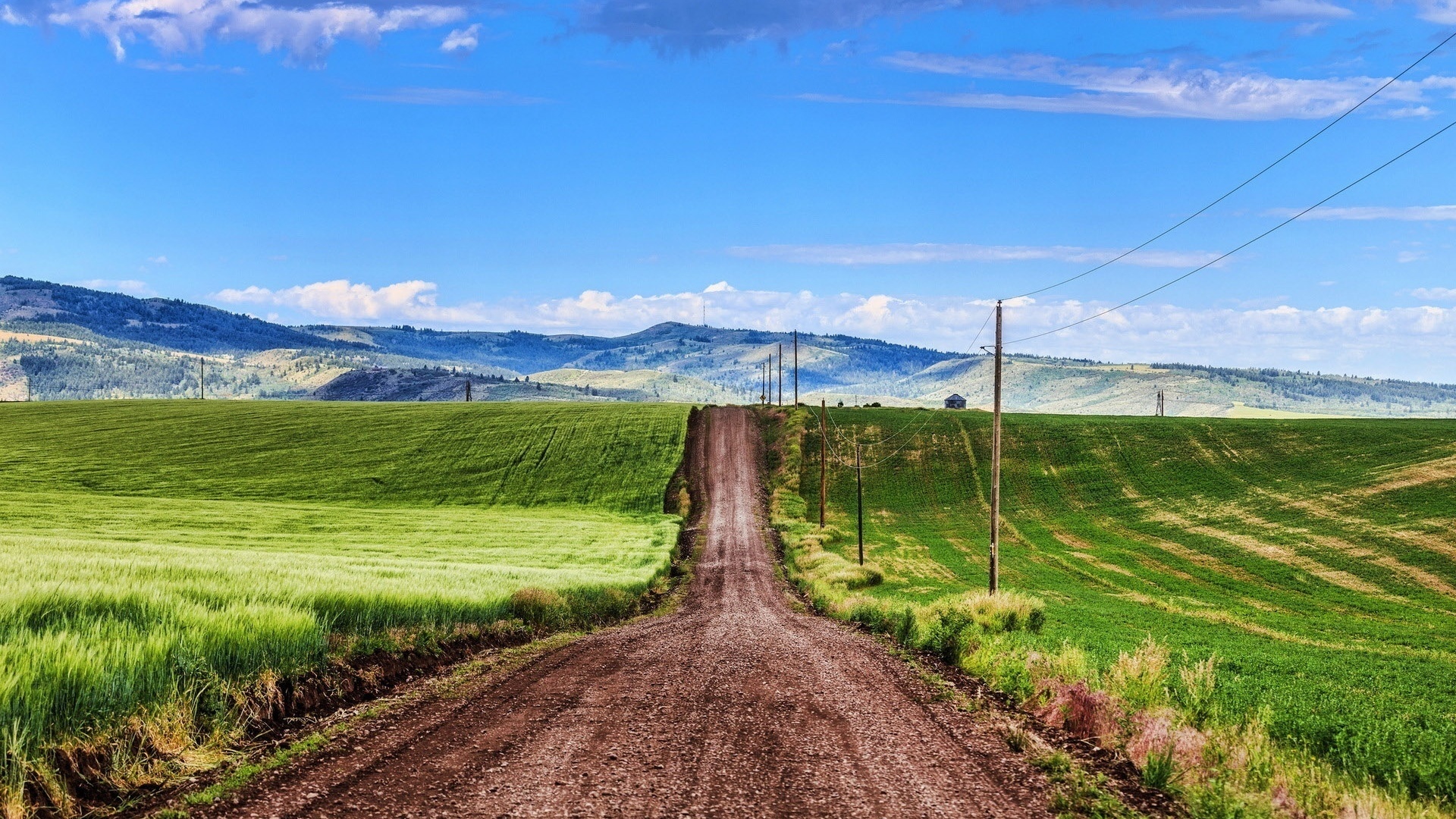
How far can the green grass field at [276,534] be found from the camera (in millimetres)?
10719

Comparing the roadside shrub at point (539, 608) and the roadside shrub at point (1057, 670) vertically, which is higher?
the roadside shrub at point (1057, 670)

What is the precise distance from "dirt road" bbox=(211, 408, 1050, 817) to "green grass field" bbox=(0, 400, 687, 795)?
2.50 meters

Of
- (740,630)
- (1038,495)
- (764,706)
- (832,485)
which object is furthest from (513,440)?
(764,706)

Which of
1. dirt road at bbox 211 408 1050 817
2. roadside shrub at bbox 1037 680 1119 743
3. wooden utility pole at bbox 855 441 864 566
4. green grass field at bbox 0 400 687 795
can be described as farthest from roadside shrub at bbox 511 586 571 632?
wooden utility pole at bbox 855 441 864 566

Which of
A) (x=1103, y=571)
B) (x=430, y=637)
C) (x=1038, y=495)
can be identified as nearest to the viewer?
(x=430, y=637)

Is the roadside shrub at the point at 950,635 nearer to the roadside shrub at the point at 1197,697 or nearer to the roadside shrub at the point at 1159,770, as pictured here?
the roadside shrub at the point at 1197,697

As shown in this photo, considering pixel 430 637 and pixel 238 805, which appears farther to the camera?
pixel 430 637

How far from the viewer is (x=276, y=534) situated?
47.1 meters

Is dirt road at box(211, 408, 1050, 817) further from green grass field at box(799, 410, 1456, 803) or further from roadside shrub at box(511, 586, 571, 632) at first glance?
roadside shrub at box(511, 586, 571, 632)

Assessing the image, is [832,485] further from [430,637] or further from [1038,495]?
[430,637]

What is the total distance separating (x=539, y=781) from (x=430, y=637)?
8.89 meters

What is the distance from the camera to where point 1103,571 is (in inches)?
1965

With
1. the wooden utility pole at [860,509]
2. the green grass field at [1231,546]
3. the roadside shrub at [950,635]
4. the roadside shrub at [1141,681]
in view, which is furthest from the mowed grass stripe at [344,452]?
the roadside shrub at [1141,681]

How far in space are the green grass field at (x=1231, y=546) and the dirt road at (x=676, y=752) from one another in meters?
4.52
